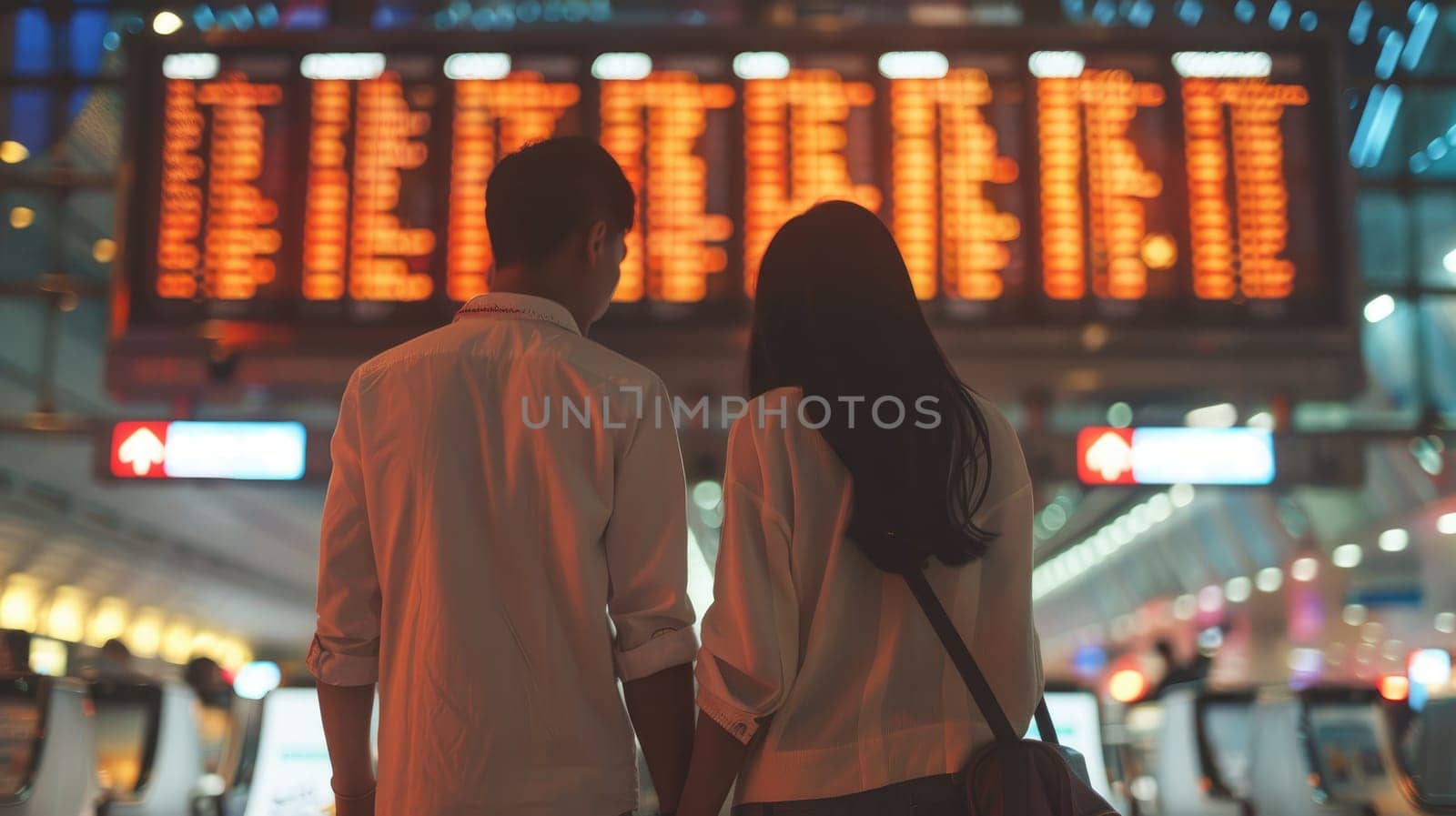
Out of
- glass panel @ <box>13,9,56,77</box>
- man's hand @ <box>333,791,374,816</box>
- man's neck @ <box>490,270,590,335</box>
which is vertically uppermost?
glass panel @ <box>13,9,56,77</box>

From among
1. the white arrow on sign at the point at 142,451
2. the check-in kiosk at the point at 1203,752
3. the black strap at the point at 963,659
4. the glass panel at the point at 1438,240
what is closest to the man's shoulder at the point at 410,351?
the black strap at the point at 963,659

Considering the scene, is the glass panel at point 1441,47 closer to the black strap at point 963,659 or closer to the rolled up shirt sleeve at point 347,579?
the black strap at point 963,659

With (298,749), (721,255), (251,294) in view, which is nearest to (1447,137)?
(721,255)

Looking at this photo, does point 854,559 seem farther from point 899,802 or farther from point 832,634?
point 899,802

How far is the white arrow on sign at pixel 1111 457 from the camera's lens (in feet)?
20.1

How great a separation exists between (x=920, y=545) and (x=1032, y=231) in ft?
14.0

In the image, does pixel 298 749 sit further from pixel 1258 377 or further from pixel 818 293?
pixel 1258 377

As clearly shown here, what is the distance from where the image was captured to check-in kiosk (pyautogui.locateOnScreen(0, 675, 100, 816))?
16.3 ft

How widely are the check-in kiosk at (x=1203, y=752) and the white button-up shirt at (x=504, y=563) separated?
4930 millimetres

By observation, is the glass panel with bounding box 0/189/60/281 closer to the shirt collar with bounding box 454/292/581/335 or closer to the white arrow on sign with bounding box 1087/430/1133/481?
the white arrow on sign with bounding box 1087/430/1133/481

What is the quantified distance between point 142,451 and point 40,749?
5.18 ft

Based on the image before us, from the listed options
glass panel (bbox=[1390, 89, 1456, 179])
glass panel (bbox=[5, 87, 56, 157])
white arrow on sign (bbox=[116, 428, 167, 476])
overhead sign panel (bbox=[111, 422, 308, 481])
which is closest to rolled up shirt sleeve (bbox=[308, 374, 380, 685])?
overhead sign panel (bbox=[111, 422, 308, 481])

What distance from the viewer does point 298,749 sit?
15.0ft

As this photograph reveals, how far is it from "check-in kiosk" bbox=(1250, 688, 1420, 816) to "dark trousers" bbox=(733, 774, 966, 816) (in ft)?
15.9
